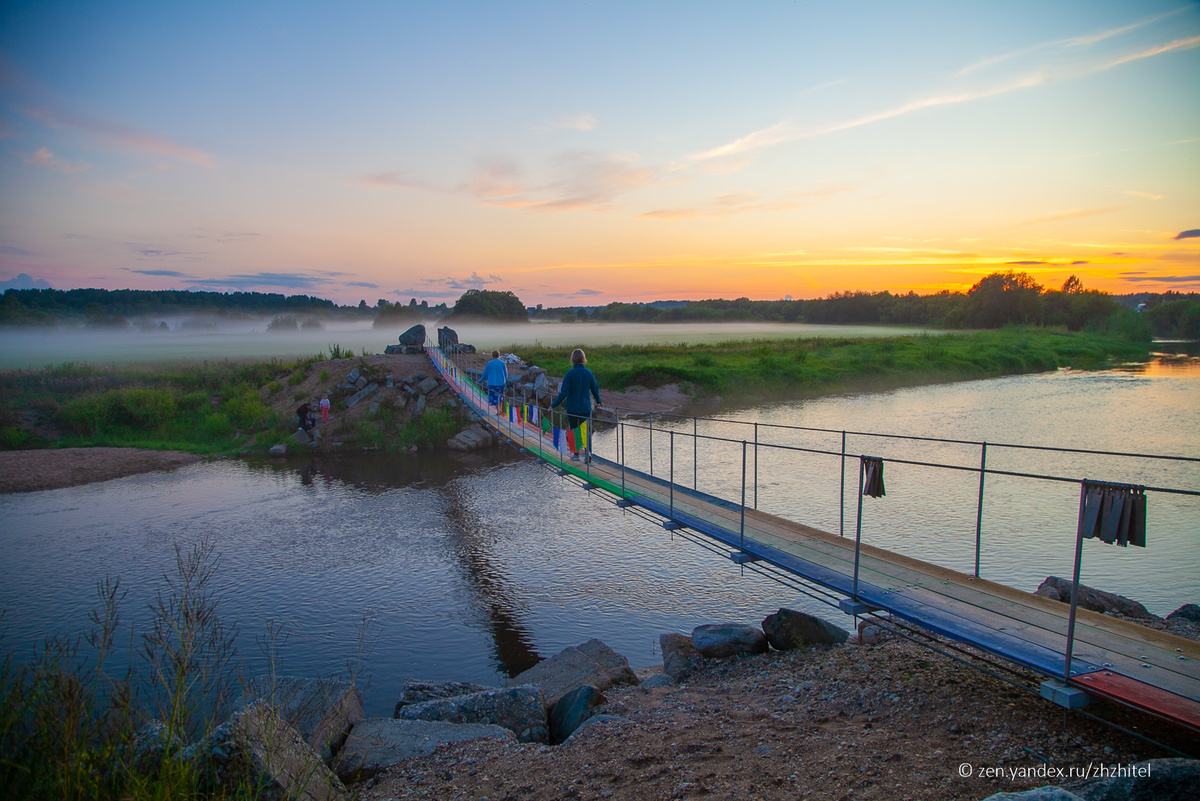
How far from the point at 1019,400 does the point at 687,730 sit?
2654cm

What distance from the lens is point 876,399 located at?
92.1ft

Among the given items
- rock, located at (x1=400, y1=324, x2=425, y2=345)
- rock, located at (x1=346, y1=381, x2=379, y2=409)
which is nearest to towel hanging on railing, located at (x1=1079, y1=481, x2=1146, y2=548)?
rock, located at (x1=346, y1=381, x2=379, y2=409)

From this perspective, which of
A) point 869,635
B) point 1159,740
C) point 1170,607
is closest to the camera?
point 1159,740

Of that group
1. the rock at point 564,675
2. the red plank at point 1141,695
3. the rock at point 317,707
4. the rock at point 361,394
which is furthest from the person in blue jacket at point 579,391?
the rock at point 361,394

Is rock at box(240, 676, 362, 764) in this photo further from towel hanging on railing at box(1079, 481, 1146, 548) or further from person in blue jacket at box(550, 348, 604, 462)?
towel hanging on railing at box(1079, 481, 1146, 548)

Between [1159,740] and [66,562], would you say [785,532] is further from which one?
[66,562]

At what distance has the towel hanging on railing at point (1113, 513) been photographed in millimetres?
3299

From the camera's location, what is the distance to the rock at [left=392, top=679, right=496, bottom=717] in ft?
20.0

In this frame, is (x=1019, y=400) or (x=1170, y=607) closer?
(x=1170, y=607)

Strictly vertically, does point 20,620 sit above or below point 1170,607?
below

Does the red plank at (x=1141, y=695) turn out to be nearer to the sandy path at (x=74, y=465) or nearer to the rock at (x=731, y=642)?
the rock at (x=731, y=642)

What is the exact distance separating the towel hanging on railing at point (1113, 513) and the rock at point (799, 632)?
3577 mm

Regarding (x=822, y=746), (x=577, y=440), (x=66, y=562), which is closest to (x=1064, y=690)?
(x=822, y=746)

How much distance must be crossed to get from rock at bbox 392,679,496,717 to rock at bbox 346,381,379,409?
17.5 metres
